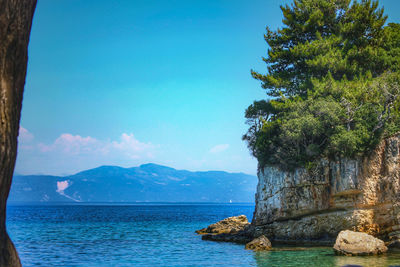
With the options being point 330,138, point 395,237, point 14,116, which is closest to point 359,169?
point 330,138

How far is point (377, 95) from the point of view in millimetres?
28469

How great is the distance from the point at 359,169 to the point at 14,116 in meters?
27.1

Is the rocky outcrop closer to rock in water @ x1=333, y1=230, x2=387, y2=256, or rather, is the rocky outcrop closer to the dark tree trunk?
rock in water @ x1=333, y1=230, x2=387, y2=256

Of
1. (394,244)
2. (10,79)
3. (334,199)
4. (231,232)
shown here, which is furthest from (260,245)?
(10,79)

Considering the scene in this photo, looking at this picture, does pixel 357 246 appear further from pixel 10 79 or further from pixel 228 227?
pixel 10 79

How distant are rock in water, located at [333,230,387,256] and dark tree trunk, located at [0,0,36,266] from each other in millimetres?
21741

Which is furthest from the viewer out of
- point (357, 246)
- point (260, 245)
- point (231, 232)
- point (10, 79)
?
point (231, 232)

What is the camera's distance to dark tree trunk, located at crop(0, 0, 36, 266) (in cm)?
493

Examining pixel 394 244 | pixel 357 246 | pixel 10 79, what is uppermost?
pixel 10 79

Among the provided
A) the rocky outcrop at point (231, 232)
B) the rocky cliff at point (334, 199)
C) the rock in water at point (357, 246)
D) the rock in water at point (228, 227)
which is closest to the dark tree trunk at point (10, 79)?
the rock in water at point (357, 246)

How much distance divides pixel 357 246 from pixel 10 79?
23100 mm

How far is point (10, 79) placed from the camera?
5113 mm

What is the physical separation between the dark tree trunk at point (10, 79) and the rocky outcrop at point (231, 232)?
96.0 feet

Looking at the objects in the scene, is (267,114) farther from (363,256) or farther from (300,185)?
(363,256)
